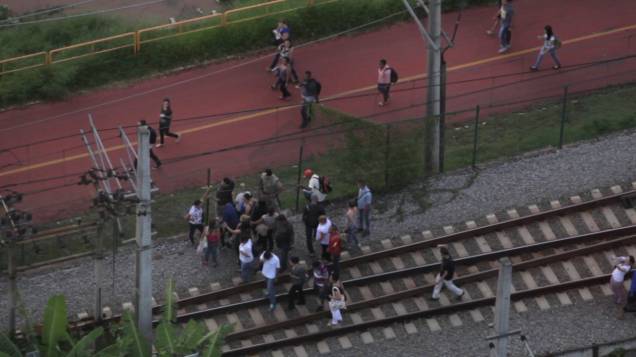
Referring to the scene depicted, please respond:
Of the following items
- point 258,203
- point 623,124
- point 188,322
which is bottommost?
point 188,322

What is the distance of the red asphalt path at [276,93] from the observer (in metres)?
38.1

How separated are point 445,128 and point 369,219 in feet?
13.6

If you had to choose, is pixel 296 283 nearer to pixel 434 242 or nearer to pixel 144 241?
pixel 434 242

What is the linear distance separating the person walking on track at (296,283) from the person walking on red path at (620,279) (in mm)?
6164

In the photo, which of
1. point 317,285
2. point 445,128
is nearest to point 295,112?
point 445,128

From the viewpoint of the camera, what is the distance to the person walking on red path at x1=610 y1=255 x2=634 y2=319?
33.2 meters

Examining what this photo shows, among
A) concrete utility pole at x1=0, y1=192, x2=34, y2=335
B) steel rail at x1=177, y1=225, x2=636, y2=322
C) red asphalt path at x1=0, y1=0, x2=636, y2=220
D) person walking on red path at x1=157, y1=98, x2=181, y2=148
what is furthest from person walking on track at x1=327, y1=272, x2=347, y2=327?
person walking on red path at x1=157, y1=98, x2=181, y2=148

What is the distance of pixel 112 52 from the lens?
138 ft

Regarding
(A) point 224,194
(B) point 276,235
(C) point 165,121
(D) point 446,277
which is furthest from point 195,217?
(D) point 446,277

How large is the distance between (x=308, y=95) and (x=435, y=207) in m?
4.57

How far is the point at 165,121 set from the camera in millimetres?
38656

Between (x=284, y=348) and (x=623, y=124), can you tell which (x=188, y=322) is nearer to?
(x=284, y=348)

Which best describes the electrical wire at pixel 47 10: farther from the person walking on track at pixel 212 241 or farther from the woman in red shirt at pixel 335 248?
the woman in red shirt at pixel 335 248

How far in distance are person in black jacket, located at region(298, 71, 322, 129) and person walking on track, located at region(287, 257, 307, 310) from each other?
5.97 metres
